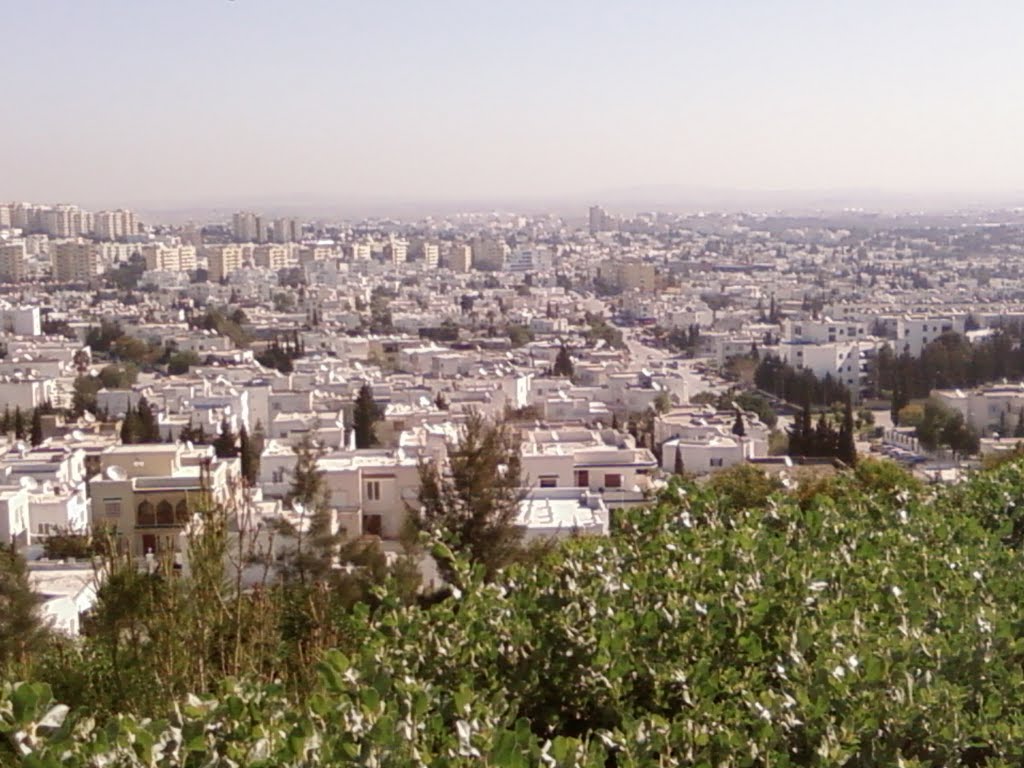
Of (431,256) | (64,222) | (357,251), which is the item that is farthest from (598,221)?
(64,222)

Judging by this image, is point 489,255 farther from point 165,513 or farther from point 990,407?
point 165,513

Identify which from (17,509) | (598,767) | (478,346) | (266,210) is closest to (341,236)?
(266,210)

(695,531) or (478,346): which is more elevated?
(695,531)

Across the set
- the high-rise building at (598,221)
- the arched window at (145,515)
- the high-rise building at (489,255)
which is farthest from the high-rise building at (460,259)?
the arched window at (145,515)

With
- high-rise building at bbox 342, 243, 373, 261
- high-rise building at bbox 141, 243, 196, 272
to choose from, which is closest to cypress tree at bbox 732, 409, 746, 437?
high-rise building at bbox 141, 243, 196, 272

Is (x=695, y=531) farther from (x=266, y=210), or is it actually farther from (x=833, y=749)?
(x=266, y=210)
